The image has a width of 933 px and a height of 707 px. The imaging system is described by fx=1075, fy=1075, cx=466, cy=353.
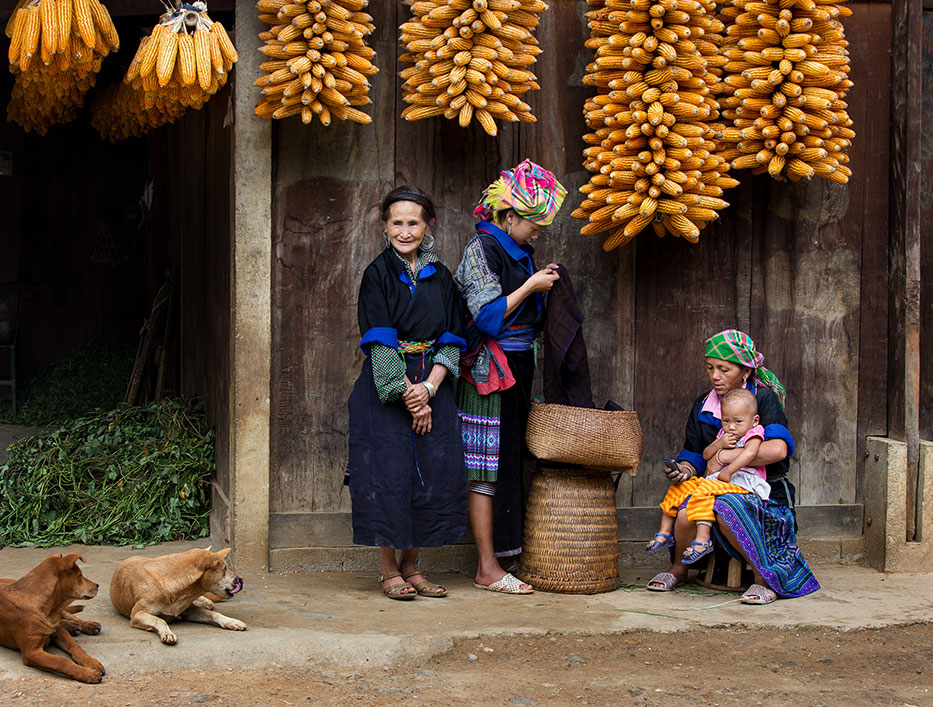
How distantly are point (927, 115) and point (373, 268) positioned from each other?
3273mm

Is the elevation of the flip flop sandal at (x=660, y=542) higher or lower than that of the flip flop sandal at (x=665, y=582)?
higher

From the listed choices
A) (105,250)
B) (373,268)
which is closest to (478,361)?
(373,268)

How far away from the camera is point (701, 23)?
5102 millimetres

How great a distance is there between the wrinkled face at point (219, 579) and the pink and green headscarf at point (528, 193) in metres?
2.05

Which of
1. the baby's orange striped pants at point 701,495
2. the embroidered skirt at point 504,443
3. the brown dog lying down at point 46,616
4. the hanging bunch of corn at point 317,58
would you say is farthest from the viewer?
the embroidered skirt at point 504,443

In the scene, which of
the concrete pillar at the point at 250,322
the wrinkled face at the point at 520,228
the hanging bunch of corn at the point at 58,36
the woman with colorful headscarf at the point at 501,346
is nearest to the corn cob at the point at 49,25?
the hanging bunch of corn at the point at 58,36

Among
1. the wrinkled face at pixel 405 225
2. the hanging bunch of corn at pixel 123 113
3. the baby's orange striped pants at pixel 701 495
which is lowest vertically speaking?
the baby's orange striped pants at pixel 701 495

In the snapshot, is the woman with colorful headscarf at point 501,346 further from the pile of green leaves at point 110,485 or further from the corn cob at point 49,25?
the corn cob at point 49,25

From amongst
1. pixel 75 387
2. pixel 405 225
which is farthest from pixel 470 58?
pixel 75 387

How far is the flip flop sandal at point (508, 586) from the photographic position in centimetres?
514

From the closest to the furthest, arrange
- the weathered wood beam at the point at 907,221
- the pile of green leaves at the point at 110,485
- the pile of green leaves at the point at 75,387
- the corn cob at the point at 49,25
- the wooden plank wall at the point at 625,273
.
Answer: the corn cob at the point at 49,25, the wooden plank wall at the point at 625,273, the weathered wood beam at the point at 907,221, the pile of green leaves at the point at 110,485, the pile of green leaves at the point at 75,387

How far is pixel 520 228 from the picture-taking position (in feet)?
16.8

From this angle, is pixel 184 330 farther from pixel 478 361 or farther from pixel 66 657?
pixel 66 657

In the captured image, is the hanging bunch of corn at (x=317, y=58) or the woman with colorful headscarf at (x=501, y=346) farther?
the woman with colorful headscarf at (x=501, y=346)
